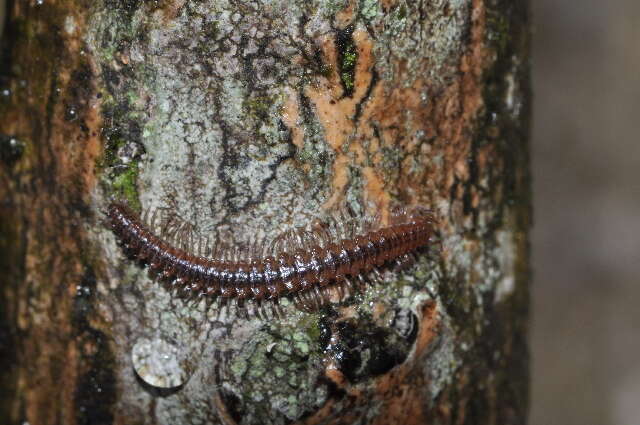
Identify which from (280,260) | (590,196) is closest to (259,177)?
(280,260)

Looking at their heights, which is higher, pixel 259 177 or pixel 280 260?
pixel 259 177

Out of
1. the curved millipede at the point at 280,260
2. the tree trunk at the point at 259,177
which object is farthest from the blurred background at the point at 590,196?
the curved millipede at the point at 280,260

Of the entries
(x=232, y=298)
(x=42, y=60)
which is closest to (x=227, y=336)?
(x=232, y=298)

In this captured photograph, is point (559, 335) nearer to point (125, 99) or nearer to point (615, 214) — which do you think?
point (615, 214)

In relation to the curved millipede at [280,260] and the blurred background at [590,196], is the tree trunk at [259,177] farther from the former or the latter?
the blurred background at [590,196]

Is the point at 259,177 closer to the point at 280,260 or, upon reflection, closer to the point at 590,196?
the point at 280,260

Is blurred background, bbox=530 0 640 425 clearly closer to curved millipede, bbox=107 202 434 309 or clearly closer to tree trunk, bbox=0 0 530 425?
tree trunk, bbox=0 0 530 425
